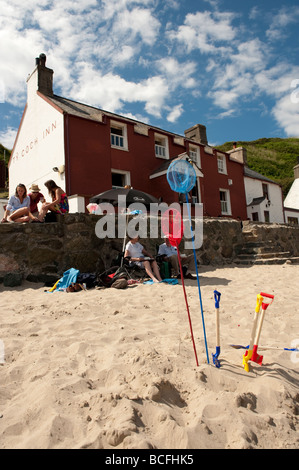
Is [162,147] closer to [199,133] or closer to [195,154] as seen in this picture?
[195,154]

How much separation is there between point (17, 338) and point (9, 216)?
12.1 feet

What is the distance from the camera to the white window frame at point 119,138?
46.6 ft

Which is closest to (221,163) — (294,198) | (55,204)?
(294,198)

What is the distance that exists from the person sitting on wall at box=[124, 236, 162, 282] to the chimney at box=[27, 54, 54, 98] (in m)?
11.9

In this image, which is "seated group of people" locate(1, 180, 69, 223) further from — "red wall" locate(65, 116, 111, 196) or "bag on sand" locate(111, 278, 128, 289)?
"red wall" locate(65, 116, 111, 196)

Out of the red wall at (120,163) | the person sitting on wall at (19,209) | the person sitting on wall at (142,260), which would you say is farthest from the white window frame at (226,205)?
the person sitting on wall at (19,209)

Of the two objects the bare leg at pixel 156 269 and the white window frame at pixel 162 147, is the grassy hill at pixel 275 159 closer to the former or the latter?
the white window frame at pixel 162 147

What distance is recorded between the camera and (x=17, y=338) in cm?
269

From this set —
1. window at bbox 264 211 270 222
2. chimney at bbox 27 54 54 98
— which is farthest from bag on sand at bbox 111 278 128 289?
window at bbox 264 211 270 222

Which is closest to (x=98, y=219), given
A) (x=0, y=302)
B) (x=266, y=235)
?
(x=0, y=302)

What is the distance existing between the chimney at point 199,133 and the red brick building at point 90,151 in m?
0.95

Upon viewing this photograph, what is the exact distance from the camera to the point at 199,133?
19.3 meters

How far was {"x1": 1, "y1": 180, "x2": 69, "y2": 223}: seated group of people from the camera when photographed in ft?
18.7

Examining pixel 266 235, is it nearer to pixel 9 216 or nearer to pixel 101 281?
pixel 101 281
